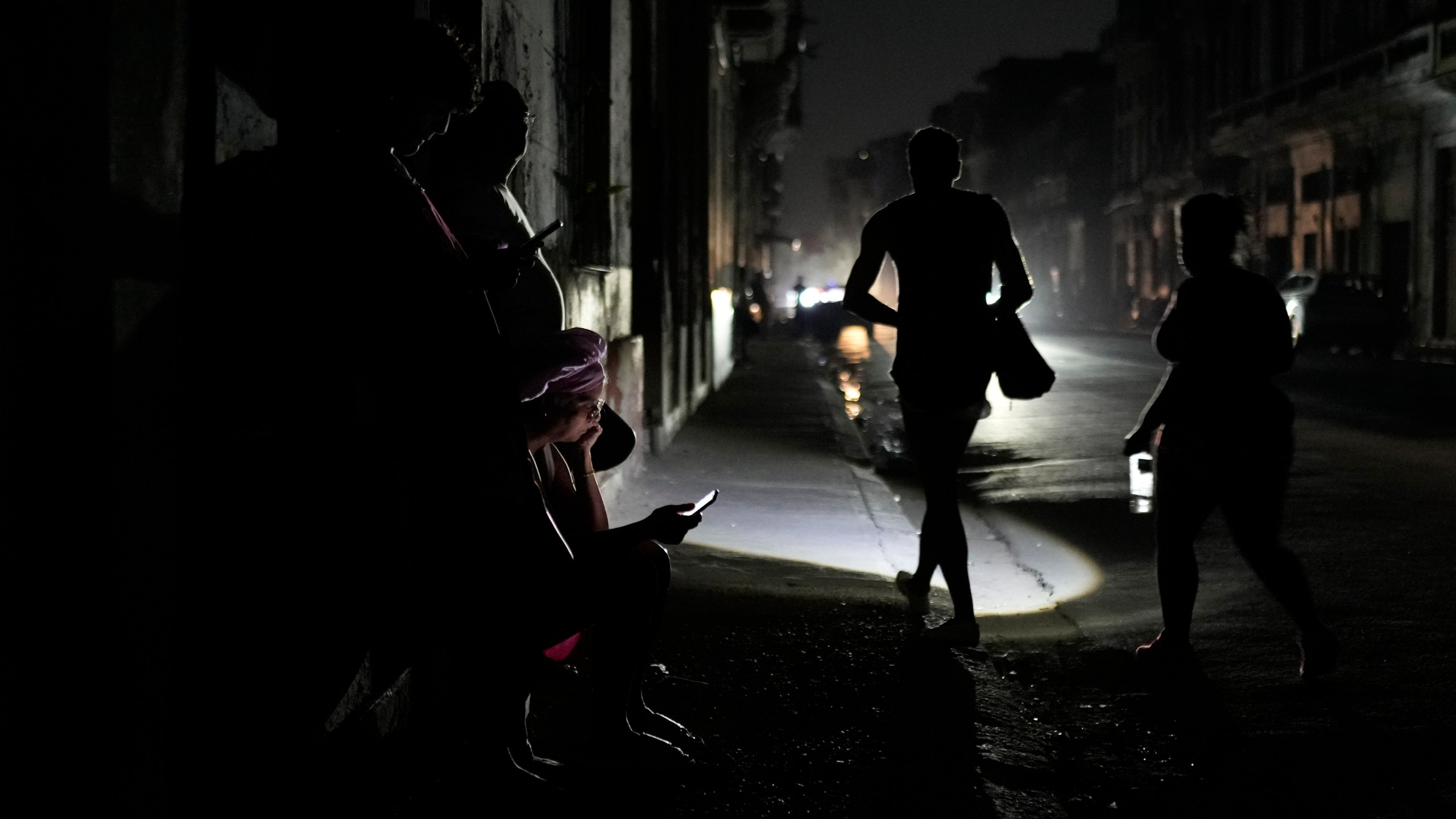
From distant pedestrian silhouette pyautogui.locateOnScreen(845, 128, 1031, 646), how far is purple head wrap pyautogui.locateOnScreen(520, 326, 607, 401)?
1.67 metres

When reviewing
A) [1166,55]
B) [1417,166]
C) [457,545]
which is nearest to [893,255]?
[457,545]

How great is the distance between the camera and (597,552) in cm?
270

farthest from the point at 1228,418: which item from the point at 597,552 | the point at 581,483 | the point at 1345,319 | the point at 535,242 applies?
the point at 1345,319

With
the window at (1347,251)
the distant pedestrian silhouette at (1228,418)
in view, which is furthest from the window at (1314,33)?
the distant pedestrian silhouette at (1228,418)

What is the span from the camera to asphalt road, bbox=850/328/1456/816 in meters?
3.34

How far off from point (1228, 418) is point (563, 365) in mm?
2154

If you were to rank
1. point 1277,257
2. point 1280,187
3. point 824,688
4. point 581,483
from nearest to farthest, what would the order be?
1. point 581,483
2. point 824,688
3. point 1280,187
4. point 1277,257

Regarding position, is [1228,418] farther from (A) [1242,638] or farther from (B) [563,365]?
(B) [563,365]

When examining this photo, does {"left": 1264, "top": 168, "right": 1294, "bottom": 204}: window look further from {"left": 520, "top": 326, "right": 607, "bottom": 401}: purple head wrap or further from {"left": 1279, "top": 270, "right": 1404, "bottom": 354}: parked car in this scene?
{"left": 520, "top": 326, "right": 607, "bottom": 401}: purple head wrap

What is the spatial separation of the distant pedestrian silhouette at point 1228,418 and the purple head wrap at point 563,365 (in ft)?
6.20

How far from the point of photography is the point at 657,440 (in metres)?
9.84

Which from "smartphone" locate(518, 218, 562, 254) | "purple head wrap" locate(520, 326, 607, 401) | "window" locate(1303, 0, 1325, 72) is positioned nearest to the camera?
"smartphone" locate(518, 218, 562, 254)

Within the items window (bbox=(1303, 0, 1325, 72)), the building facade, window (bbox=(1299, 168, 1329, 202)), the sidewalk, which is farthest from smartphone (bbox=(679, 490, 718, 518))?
window (bbox=(1303, 0, 1325, 72))

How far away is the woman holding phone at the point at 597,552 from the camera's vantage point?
2637mm
